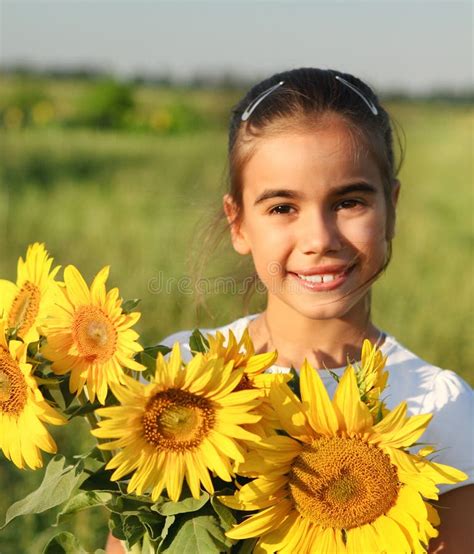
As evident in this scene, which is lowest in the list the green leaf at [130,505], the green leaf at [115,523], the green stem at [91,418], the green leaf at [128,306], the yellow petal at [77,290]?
the green leaf at [115,523]

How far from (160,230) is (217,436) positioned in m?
6.08

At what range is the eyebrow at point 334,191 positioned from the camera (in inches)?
76.0

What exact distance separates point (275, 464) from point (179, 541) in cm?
20

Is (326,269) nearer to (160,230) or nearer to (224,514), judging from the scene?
(224,514)

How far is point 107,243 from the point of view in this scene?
668 cm

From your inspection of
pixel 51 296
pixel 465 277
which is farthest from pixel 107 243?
pixel 51 296

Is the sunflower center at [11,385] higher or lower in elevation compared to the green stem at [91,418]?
higher

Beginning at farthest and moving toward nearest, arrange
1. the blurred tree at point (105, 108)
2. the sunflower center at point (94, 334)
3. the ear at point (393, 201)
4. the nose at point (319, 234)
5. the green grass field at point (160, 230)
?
the blurred tree at point (105, 108), the green grass field at point (160, 230), the ear at point (393, 201), the nose at point (319, 234), the sunflower center at point (94, 334)

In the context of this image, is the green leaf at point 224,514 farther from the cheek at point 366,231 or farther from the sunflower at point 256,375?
the cheek at point 366,231

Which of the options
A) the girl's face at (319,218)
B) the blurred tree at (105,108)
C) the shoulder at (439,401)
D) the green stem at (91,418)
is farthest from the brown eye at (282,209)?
the blurred tree at (105,108)

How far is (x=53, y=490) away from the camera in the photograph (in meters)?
1.55

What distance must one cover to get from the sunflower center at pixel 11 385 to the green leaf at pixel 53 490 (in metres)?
0.15

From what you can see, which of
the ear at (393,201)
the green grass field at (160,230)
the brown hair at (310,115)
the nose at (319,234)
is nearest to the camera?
the nose at (319,234)

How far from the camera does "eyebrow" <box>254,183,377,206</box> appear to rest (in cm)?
193
